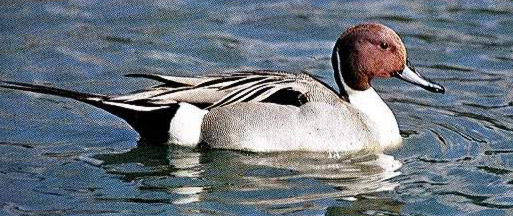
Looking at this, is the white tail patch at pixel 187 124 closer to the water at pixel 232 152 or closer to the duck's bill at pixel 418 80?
the water at pixel 232 152

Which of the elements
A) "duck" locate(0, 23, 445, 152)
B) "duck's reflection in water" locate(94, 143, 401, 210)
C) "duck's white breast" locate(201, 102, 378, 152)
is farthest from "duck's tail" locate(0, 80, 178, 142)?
"duck's white breast" locate(201, 102, 378, 152)

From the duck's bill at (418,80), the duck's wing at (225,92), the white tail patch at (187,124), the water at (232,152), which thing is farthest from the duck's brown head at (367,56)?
the white tail patch at (187,124)

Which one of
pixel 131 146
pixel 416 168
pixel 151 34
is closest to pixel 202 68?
pixel 151 34

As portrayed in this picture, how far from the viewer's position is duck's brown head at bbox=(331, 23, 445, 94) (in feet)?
29.8

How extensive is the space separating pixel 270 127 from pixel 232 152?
1.00 ft

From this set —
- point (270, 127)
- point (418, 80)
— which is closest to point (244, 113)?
point (270, 127)

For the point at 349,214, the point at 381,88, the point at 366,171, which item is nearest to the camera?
the point at 349,214

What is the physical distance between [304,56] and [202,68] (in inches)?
39.1

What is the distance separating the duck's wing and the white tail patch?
1.8 inches

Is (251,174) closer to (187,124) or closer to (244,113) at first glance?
(244,113)

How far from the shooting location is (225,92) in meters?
8.88

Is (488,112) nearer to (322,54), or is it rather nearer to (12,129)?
(322,54)

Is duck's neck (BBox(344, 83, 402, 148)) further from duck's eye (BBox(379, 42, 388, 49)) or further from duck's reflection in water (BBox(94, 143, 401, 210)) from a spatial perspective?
duck's eye (BBox(379, 42, 388, 49))

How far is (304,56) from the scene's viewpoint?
11586mm
